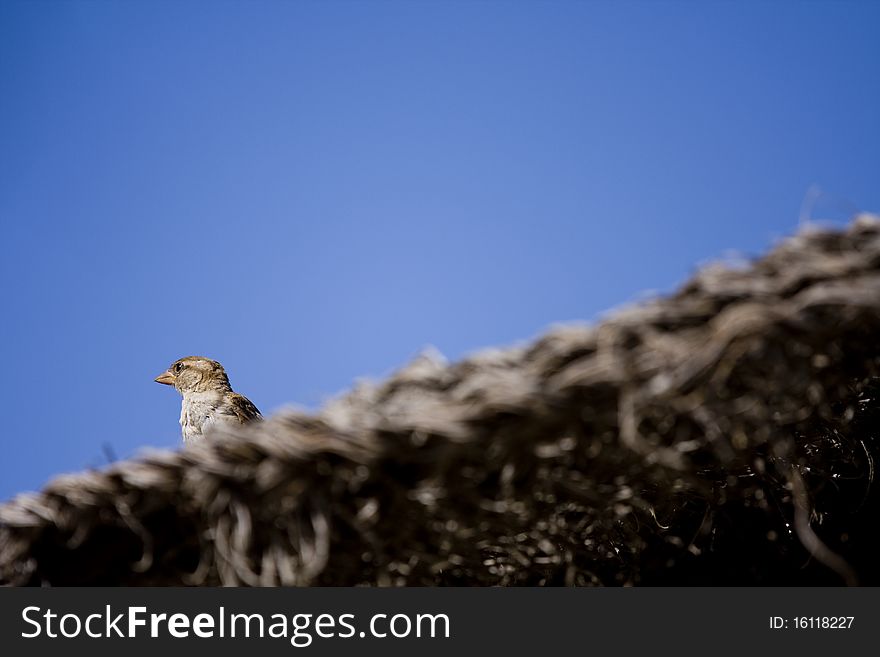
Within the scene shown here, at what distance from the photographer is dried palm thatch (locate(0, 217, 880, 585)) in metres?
0.80

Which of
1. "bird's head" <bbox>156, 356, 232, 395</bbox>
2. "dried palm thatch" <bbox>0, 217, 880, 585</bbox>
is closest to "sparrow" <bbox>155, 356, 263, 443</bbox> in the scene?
"bird's head" <bbox>156, 356, 232, 395</bbox>

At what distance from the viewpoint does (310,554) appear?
91 centimetres

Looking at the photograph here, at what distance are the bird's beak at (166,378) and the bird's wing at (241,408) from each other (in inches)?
13.8

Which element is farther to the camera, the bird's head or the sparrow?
the bird's head

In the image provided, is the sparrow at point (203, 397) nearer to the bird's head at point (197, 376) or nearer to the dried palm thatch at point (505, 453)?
the bird's head at point (197, 376)

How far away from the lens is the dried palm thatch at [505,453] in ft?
2.62

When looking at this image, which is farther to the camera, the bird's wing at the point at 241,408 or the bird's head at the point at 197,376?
the bird's head at the point at 197,376

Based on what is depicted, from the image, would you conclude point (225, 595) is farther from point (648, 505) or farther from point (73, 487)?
Result: point (648, 505)

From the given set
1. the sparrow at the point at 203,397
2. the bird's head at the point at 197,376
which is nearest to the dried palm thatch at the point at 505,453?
the sparrow at the point at 203,397

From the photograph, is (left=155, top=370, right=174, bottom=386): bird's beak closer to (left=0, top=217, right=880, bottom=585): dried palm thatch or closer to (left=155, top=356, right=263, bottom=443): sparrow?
(left=155, top=356, right=263, bottom=443): sparrow

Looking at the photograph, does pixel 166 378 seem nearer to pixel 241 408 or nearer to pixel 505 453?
pixel 241 408

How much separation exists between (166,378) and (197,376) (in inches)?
8.9

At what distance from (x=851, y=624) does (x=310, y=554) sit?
62 centimetres

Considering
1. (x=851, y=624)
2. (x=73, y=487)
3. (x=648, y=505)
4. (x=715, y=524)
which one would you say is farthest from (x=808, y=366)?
Answer: (x=73, y=487)
